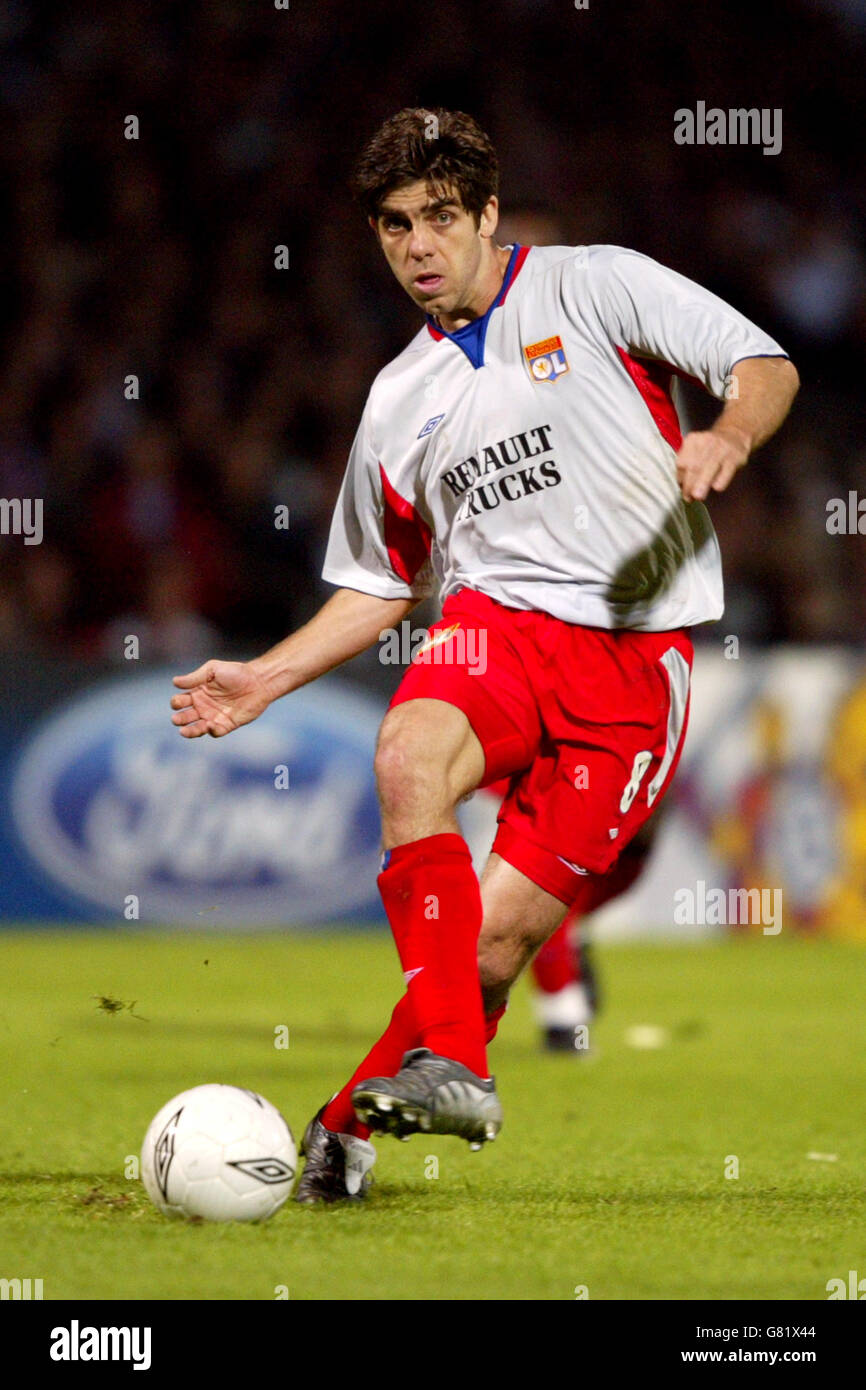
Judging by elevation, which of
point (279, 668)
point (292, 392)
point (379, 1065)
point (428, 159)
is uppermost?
point (292, 392)

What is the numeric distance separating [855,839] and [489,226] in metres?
7.01

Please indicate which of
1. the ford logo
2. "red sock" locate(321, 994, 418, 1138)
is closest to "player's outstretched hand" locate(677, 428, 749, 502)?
"red sock" locate(321, 994, 418, 1138)

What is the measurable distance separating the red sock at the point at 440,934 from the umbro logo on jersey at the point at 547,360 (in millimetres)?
1032

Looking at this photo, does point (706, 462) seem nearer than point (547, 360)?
Yes

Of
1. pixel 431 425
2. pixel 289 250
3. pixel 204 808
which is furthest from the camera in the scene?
pixel 289 250

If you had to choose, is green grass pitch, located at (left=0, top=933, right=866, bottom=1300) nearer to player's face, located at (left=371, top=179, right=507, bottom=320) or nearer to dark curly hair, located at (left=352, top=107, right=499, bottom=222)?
player's face, located at (left=371, top=179, right=507, bottom=320)

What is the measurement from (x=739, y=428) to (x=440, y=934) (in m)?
1.12

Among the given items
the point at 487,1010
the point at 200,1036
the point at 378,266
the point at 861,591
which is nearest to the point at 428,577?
the point at 487,1010

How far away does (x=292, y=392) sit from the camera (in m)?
12.8

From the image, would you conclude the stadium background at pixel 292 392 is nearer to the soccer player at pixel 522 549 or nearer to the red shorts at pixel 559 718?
the soccer player at pixel 522 549

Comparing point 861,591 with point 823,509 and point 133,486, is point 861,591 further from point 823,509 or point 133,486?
point 133,486

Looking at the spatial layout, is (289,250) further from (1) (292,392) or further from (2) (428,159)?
(2) (428,159)

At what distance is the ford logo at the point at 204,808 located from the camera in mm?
10500

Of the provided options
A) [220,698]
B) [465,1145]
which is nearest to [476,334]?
[220,698]
